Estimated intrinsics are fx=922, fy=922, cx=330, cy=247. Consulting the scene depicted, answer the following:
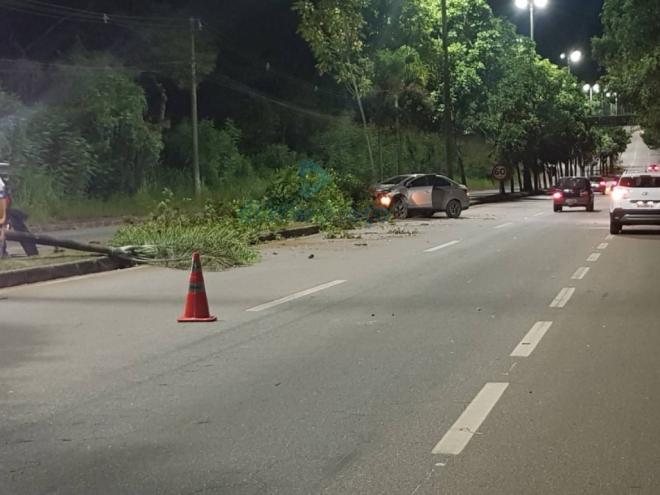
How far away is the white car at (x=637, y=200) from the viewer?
22656 mm

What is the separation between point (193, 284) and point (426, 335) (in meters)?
2.62

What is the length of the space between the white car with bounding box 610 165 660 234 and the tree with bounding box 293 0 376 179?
613 inches

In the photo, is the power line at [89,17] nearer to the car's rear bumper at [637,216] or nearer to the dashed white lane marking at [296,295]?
the car's rear bumper at [637,216]

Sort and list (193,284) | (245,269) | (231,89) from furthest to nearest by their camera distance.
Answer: (231,89) < (245,269) < (193,284)

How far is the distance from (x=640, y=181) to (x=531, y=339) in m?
15.6

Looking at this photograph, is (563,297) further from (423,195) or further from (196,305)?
(423,195)

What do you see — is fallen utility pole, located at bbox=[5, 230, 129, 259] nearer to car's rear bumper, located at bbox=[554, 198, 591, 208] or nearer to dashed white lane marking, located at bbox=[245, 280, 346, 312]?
dashed white lane marking, located at bbox=[245, 280, 346, 312]

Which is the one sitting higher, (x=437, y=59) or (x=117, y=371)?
(x=437, y=59)

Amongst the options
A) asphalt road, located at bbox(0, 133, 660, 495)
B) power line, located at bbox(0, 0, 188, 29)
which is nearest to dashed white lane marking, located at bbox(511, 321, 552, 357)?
asphalt road, located at bbox(0, 133, 660, 495)

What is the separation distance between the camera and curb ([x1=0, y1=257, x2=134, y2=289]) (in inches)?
545

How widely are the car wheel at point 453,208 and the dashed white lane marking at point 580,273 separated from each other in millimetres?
16776

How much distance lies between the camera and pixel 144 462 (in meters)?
5.24

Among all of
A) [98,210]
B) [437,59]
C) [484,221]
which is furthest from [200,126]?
[484,221]

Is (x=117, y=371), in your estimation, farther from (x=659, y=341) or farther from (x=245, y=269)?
(x=245, y=269)
